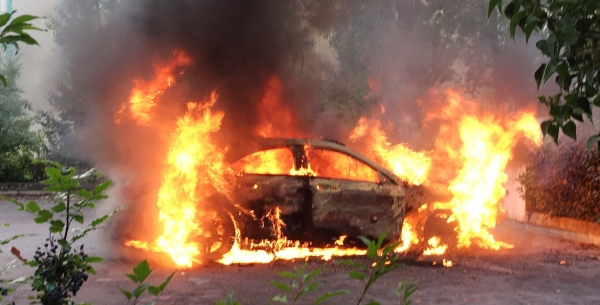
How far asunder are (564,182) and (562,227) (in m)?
0.84

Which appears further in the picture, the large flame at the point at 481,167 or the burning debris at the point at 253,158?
the large flame at the point at 481,167

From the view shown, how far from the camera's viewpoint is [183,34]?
9.07 metres

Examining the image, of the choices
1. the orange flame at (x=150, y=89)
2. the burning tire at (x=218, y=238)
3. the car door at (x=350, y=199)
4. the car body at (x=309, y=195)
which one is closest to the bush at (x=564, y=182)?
the car door at (x=350, y=199)

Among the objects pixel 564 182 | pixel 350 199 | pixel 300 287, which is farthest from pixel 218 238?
pixel 564 182

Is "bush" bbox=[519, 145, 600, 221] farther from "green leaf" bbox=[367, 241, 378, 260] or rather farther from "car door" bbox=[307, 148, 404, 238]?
"green leaf" bbox=[367, 241, 378, 260]

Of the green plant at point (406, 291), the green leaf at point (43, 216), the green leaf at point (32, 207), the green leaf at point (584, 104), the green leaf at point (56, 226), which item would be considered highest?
the green leaf at point (584, 104)

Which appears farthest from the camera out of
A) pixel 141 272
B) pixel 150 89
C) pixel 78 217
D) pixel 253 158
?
pixel 150 89

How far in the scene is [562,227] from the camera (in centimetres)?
1012

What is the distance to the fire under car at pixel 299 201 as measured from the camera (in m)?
7.16

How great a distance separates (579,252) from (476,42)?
9896mm

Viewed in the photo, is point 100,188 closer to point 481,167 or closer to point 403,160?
point 403,160

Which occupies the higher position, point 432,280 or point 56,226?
point 56,226

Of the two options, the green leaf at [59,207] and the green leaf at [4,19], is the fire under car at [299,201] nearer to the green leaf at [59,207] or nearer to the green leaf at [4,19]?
the green leaf at [59,207]

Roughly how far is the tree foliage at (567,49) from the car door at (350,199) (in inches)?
207
